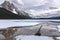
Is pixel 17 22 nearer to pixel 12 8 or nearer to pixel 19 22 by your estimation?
pixel 19 22

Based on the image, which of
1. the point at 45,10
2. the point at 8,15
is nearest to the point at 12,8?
the point at 8,15

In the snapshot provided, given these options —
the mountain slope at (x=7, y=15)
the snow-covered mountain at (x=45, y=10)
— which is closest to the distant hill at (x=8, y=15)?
the mountain slope at (x=7, y=15)

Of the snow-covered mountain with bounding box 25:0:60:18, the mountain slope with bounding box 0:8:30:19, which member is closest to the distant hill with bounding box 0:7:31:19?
the mountain slope with bounding box 0:8:30:19

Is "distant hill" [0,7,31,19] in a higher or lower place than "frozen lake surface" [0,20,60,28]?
higher

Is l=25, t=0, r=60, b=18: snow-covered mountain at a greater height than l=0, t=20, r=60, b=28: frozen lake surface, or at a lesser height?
greater

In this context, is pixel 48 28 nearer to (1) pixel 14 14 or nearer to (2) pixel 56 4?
(2) pixel 56 4

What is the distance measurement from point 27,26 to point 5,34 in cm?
30

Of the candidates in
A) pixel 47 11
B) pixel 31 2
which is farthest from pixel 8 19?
pixel 47 11

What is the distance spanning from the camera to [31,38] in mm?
1967

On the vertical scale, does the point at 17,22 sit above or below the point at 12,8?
below

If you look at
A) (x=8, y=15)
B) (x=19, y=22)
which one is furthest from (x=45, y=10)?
(x=8, y=15)

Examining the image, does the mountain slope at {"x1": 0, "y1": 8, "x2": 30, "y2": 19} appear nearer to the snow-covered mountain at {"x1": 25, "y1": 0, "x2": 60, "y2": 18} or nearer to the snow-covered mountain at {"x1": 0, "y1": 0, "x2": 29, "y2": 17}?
the snow-covered mountain at {"x1": 0, "y1": 0, "x2": 29, "y2": 17}

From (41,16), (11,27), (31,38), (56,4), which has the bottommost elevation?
(31,38)

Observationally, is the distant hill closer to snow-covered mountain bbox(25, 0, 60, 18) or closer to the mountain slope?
the mountain slope
